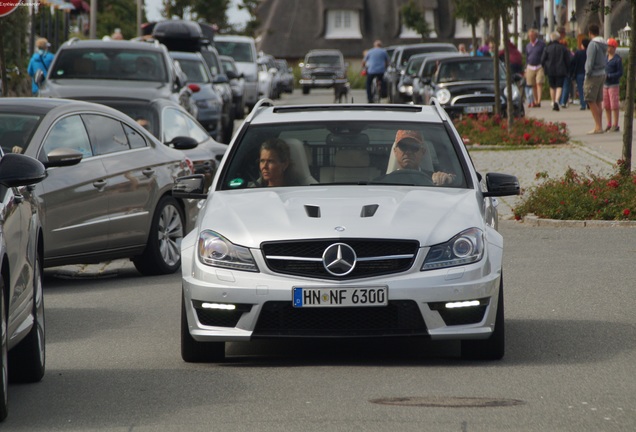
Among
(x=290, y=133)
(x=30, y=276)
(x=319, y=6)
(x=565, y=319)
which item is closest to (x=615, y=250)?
(x=565, y=319)

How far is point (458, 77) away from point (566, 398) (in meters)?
25.6

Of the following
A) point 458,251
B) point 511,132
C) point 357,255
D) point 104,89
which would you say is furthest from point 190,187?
point 511,132

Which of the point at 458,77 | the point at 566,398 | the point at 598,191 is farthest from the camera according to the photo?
the point at 458,77

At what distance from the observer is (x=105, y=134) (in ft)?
42.4

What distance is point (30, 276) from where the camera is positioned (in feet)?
24.8

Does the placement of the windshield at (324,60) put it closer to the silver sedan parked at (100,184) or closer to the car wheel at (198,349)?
the silver sedan parked at (100,184)

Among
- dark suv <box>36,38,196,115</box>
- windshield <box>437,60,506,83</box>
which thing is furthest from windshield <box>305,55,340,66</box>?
dark suv <box>36,38,196,115</box>

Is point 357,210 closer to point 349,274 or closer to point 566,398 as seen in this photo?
point 349,274

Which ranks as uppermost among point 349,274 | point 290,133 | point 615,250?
point 290,133

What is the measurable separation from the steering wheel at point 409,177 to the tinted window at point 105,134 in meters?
4.32

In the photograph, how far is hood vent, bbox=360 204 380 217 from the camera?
8.14m

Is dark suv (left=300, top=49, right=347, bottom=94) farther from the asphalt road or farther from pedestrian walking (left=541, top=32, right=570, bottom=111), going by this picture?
the asphalt road

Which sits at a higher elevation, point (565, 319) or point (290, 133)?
point (290, 133)

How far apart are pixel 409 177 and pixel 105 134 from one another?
4600 millimetres
